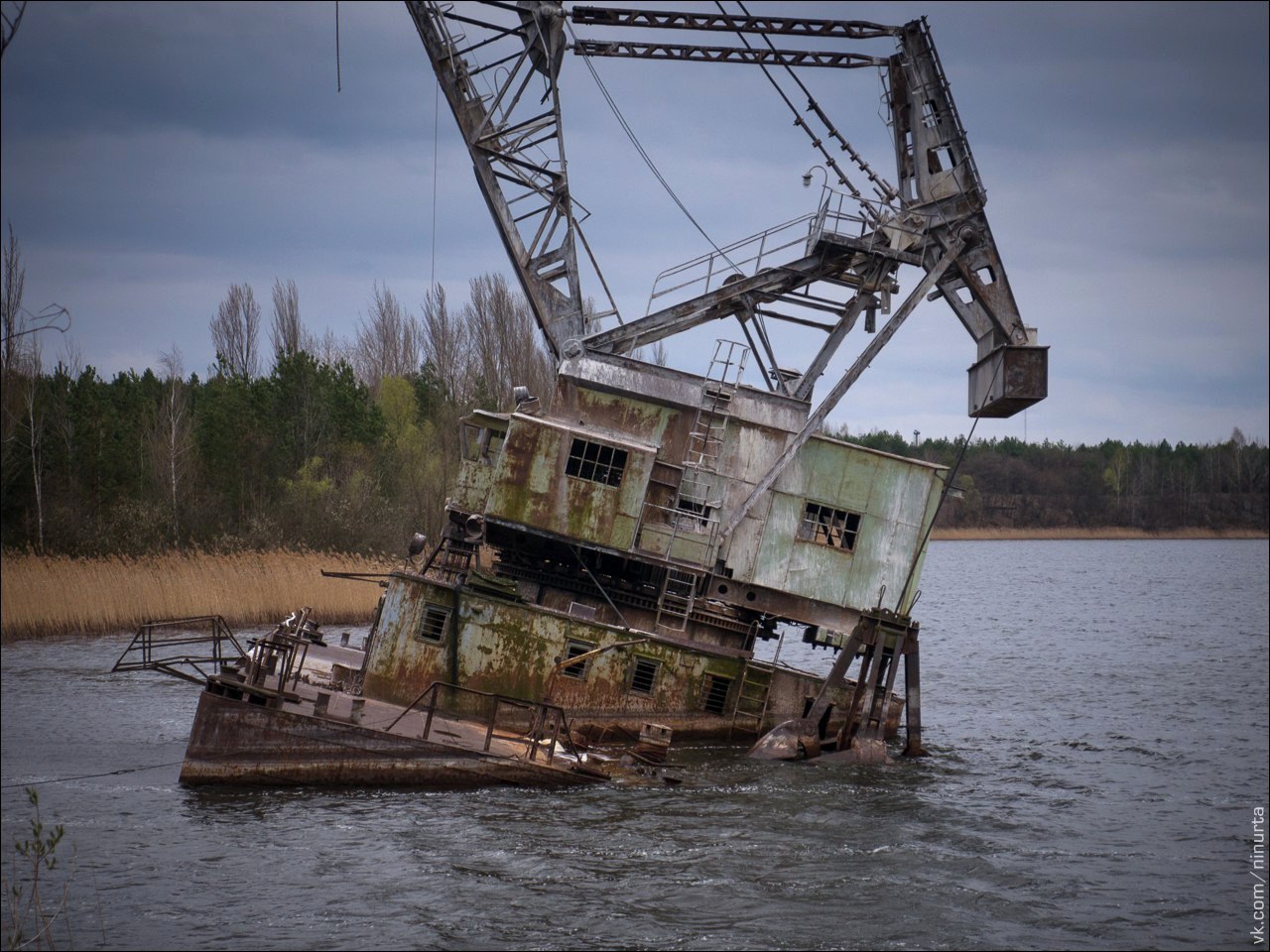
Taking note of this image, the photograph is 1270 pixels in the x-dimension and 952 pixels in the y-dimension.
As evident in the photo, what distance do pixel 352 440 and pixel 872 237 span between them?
94.7 feet

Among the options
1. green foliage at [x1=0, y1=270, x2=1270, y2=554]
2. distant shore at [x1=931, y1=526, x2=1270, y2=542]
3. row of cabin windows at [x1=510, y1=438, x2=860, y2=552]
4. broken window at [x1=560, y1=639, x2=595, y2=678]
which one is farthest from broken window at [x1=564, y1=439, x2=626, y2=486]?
distant shore at [x1=931, y1=526, x2=1270, y2=542]

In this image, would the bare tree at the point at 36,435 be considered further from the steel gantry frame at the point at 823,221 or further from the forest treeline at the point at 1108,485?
the forest treeline at the point at 1108,485

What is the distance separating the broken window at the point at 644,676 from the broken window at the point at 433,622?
10.5ft

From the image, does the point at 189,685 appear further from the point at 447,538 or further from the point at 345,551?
the point at 345,551

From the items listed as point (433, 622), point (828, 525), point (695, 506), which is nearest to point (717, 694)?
→ point (695, 506)

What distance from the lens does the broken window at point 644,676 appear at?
64.5ft

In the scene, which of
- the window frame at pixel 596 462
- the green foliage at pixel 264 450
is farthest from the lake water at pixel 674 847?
the green foliage at pixel 264 450

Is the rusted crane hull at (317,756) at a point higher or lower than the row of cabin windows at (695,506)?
lower

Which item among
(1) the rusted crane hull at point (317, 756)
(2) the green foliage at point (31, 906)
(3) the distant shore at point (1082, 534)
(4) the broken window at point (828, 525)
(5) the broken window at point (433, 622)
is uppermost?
(3) the distant shore at point (1082, 534)

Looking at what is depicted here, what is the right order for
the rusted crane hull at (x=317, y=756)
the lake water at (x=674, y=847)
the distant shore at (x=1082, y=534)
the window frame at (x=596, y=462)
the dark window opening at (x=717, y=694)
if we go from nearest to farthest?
1. the lake water at (x=674, y=847)
2. the rusted crane hull at (x=317, y=756)
3. the window frame at (x=596, y=462)
4. the dark window opening at (x=717, y=694)
5. the distant shore at (x=1082, y=534)

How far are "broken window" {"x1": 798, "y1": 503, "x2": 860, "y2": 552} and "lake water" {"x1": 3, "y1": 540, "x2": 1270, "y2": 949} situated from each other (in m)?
3.96

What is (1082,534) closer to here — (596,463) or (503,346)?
(503,346)

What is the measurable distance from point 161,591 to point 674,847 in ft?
59.7

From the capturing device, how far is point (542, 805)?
1622cm
